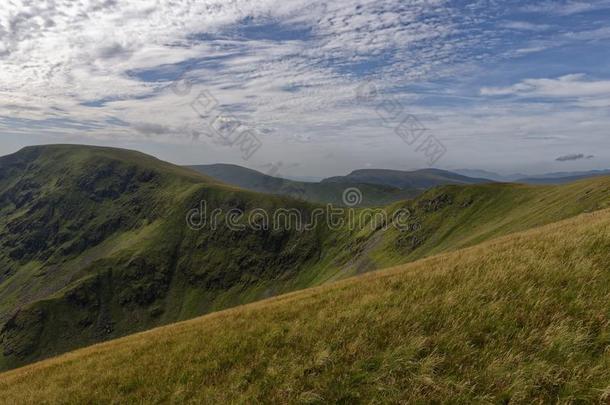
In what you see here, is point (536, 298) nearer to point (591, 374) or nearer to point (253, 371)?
point (591, 374)

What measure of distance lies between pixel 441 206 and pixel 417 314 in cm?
17040

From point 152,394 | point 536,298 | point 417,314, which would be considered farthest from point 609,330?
point 152,394

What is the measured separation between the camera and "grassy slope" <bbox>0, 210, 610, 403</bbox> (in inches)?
296

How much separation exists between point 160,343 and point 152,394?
432 centimetres

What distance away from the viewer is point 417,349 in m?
8.54

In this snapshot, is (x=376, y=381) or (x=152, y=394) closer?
(x=376, y=381)

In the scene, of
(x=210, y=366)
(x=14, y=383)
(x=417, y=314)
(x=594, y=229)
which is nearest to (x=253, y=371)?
(x=210, y=366)

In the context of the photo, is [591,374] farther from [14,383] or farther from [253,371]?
[14,383]

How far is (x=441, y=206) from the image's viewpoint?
170m

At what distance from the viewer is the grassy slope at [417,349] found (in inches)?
296

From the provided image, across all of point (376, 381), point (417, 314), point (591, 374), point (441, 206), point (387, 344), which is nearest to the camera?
point (591, 374)

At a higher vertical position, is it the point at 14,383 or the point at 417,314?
the point at 417,314

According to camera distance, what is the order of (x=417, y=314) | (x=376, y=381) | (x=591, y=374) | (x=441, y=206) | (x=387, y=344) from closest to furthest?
(x=591, y=374), (x=376, y=381), (x=387, y=344), (x=417, y=314), (x=441, y=206)

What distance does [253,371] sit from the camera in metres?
9.41
